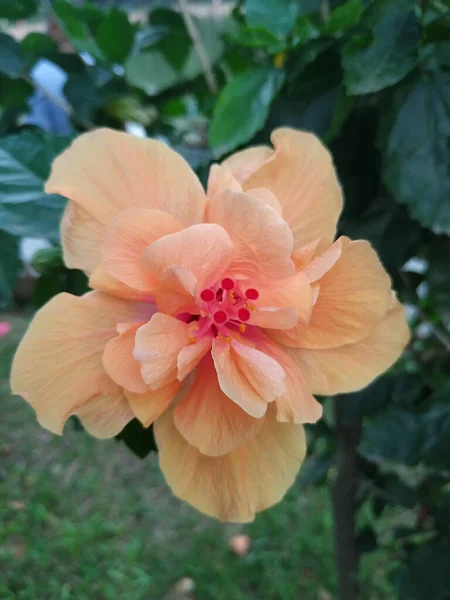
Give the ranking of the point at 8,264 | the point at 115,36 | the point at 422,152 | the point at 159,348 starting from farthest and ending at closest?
→ the point at 115,36 < the point at 8,264 < the point at 422,152 < the point at 159,348

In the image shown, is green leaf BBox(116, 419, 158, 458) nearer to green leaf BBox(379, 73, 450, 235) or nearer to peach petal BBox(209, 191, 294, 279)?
peach petal BBox(209, 191, 294, 279)

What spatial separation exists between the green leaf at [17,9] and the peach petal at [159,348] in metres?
0.78

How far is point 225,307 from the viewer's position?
1.55 feet

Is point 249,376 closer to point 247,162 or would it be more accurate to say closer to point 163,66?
point 247,162

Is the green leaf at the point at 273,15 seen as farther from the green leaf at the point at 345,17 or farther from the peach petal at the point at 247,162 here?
the peach petal at the point at 247,162

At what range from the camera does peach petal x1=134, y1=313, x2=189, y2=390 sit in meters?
0.41

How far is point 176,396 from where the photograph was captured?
49 cm

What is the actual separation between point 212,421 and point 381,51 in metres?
0.44

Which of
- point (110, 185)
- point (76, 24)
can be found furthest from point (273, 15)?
point (110, 185)

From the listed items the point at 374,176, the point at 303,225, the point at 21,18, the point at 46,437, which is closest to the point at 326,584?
the point at 46,437

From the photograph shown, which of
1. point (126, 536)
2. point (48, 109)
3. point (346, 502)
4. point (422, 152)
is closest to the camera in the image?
point (422, 152)

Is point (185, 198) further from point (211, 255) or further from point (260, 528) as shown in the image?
point (260, 528)

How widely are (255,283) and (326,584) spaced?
5.91 ft

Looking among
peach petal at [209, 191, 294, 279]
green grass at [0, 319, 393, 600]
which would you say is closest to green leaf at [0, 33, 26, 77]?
peach petal at [209, 191, 294, 279]
